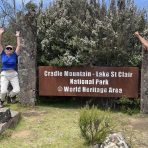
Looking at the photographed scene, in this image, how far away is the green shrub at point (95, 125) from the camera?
7.63 meters

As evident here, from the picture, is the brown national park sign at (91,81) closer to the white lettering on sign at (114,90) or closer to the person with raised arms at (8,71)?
the white lettering on sign at (114,90)

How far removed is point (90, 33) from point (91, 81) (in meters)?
1.20

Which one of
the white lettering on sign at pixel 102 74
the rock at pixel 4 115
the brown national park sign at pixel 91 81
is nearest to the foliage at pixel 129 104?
the brown national park sign at pixel 91 81

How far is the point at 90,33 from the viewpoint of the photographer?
37.6 ft

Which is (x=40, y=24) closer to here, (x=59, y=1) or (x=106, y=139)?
(x=59, y=1)

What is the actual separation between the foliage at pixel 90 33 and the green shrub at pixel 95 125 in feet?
11.9

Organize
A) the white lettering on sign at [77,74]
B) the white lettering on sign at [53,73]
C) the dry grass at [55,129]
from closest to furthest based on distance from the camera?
the dry grass at [55,129], the white lettering on sign at [77,74], the white lettering on sign at [53,73]

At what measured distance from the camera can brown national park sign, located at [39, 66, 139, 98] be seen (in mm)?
11305

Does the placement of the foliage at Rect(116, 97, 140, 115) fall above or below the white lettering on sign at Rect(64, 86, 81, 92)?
below

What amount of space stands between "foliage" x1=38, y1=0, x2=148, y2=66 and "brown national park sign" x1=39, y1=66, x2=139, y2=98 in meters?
0.24

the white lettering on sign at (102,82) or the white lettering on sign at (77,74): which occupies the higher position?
the white lettering on sign at (77,74)

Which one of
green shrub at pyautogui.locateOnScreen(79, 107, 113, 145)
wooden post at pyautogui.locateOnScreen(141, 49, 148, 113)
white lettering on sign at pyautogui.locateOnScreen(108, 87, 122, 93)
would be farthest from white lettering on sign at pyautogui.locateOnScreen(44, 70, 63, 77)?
green shrub at pyautogui.locateOnScreen(79, 107, 113, 145)

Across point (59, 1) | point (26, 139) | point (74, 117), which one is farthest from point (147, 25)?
point (26, 139)

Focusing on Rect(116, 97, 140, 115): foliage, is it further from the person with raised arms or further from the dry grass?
the person with raised arms
